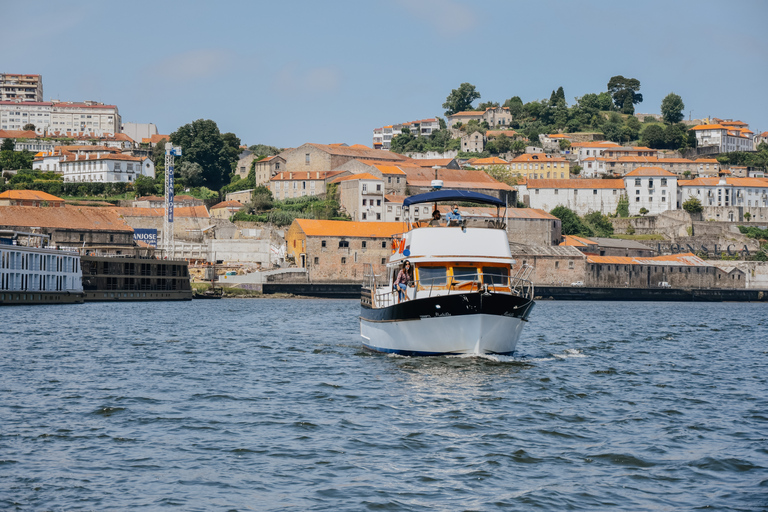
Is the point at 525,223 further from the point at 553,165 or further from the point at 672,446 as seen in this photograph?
the point at 672,446

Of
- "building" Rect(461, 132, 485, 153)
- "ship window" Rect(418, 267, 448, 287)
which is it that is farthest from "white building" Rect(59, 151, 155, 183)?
"ship window" Rect(418, 267, 448, 287)

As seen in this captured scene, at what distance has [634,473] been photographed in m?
11.6

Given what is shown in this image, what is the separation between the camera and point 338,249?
75.1 metres

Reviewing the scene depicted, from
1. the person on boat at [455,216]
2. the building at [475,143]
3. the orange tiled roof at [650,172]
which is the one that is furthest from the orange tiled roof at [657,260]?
the building at [475,143]

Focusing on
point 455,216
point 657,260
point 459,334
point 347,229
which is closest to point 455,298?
point 459,334

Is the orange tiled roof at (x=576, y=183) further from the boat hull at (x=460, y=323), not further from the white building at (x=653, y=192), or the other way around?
the boat hull at (x=460, y=323)

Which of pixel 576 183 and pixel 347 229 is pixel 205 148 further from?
pixel 576 183

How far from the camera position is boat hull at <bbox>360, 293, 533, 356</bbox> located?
20547mm

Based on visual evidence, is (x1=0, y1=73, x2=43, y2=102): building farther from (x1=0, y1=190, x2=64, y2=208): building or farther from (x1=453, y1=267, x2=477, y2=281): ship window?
(x1=453, y1=267, x2=477, y2=281): ship window

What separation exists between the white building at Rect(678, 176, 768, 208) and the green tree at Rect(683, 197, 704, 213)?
3.23 meters

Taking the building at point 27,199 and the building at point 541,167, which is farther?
the building at point 541,167

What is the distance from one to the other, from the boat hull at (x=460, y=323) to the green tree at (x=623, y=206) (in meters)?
93.4

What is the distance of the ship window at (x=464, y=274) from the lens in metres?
22.3

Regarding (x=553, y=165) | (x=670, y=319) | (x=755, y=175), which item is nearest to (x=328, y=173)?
(x=553, y=165)
